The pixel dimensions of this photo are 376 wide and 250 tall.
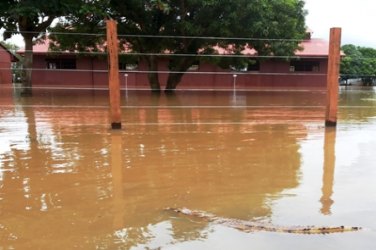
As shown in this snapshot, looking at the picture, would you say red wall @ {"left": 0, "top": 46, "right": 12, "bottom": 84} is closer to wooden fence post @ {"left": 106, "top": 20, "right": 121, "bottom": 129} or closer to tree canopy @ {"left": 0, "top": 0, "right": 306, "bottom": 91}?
tree canopy @ {"left": 0, "top": 0, "right": 306, "bottom": 91}

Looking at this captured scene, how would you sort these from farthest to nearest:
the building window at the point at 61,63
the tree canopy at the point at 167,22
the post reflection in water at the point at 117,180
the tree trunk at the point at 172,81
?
the building window at the point at 61,63 → the tree trunk at the point at 172,81 → the tree canopy at the point at 167,22 → the post reflection in water at the point at 117,180

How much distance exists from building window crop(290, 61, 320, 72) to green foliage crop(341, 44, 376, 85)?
236 inches

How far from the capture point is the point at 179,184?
166 inches

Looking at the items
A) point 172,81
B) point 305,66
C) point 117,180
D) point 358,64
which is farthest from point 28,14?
point 358,64

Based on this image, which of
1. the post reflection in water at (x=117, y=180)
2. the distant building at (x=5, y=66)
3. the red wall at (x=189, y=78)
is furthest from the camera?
the distant building at (x=5, y=66)

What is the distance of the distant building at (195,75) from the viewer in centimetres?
2648

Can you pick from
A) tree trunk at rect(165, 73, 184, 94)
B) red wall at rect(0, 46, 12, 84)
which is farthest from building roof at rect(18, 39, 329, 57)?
tree trunk at rect(165, 73, 184, 94)

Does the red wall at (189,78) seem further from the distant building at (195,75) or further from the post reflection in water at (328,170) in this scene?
the post reflection in water at (328,170)

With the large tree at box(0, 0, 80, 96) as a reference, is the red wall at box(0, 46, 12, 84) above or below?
below

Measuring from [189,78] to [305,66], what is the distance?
23.7 feet

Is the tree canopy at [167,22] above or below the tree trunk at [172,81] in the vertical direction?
above

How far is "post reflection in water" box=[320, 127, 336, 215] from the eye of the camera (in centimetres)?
362

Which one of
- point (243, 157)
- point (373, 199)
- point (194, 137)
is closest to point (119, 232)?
point (373, 199)

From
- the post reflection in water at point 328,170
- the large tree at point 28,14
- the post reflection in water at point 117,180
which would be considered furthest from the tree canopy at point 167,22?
the post reflection in water at point 117,180
